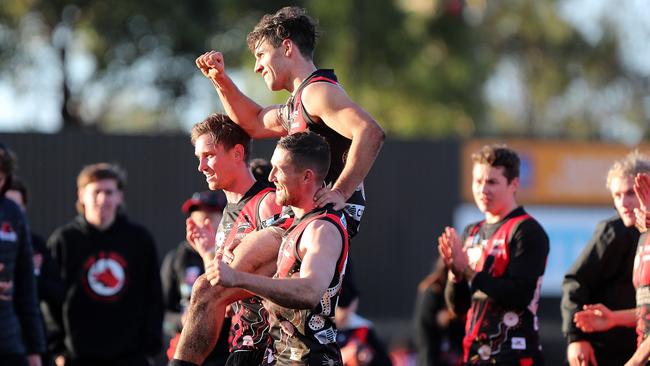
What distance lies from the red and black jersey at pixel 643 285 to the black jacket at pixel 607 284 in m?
0.81

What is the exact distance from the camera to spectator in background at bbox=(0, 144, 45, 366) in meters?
7.40

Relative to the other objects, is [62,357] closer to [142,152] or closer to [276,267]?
[276,267]

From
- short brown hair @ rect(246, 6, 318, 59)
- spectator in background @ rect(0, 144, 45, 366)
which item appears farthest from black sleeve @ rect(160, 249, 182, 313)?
short brown hair @ rect(246, 6, 318, 59)

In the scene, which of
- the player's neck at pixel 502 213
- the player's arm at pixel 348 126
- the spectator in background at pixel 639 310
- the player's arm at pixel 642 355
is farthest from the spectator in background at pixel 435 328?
the player's arm at pixel 348 126

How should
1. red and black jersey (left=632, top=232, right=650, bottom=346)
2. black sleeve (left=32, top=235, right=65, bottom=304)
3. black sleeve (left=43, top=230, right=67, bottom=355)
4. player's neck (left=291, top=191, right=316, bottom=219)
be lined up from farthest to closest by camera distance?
1. black sleeve (left=43, top=230, right=67, bottom=355)
2. black sleeve (left=32, top=235, right=65, bottom=304)
3. red and black jersey (left=632, top=232, right=650, bottom=346)
4. player's neck (left=291, top=191, right=316, bottom=219)

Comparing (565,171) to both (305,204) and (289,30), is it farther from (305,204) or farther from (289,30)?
(305,204)

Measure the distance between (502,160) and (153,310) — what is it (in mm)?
3109

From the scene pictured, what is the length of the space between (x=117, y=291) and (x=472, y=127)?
2464 cm

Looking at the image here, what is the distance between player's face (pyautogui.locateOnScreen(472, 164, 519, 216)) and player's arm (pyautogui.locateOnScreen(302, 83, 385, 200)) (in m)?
1.70

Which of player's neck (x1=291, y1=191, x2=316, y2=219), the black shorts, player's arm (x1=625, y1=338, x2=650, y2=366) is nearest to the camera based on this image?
player's neck (x1=291, y1=191, x2=316, y2=219)

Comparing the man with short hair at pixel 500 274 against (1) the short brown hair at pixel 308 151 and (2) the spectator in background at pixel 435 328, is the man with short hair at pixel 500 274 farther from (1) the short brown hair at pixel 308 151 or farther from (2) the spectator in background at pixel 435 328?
(2) the spectator in background at pixel 435 328

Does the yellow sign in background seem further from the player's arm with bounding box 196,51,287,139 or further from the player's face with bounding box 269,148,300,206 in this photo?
the player's face with bounding box 269,148,300,206

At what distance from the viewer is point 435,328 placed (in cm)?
1001

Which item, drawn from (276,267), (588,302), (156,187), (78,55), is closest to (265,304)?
(276,267)
